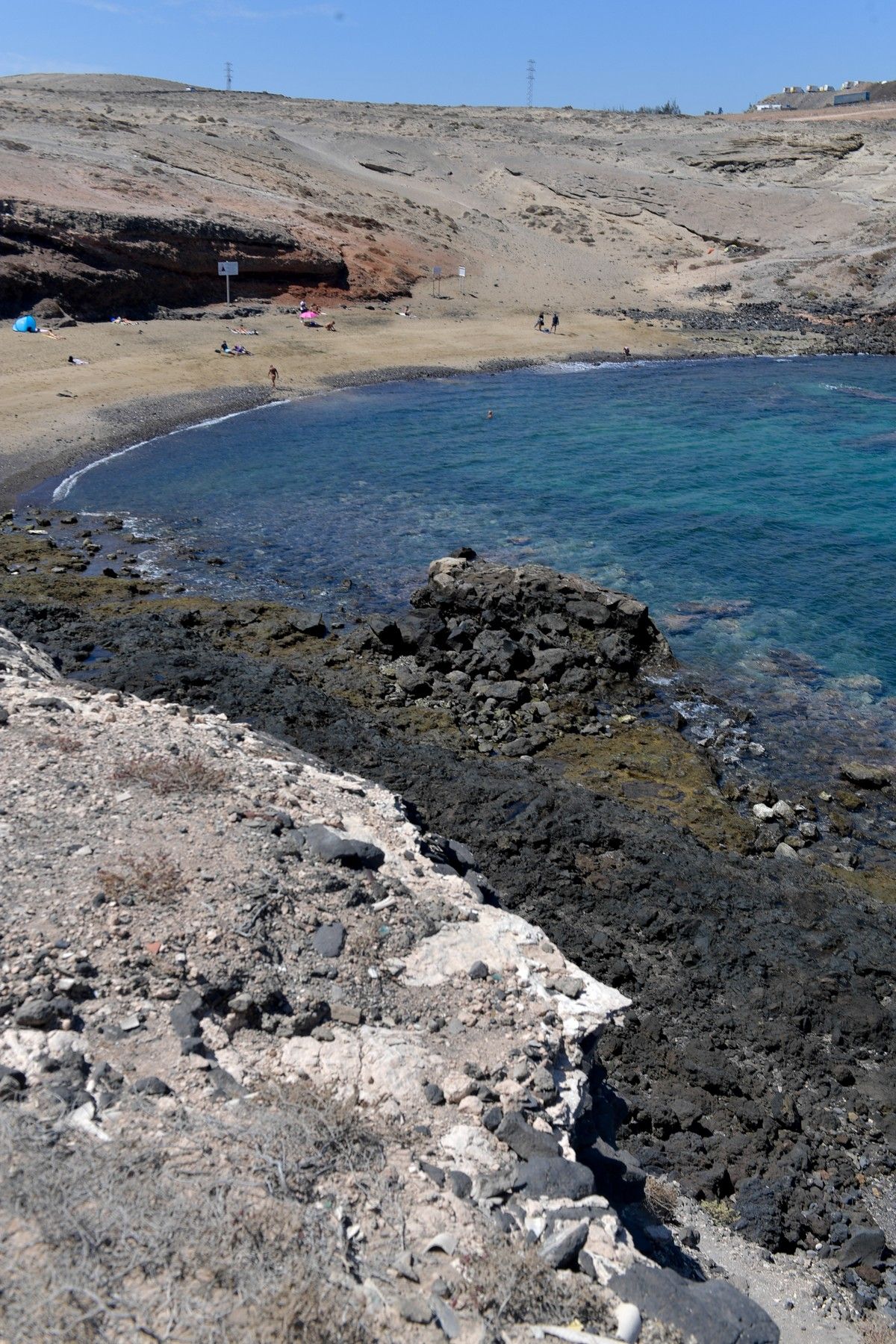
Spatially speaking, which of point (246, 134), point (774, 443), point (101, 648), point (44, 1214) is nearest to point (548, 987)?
point (44, 1214)

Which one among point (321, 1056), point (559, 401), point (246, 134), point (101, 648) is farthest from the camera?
point (246, 134)

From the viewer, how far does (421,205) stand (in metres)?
73.6

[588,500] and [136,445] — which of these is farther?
[136,445]

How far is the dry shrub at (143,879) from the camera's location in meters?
9.76

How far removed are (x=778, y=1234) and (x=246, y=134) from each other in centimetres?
8308

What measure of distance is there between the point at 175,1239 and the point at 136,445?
120ft

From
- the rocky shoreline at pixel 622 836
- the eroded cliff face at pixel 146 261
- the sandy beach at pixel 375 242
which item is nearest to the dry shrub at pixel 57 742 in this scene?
the rocky shoreline at pixel 622 836

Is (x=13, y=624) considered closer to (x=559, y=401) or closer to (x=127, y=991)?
(x=127, y=991)

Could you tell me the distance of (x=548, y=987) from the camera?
9.84 m

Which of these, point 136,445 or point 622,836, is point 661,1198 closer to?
point 622,836

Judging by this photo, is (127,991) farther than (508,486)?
No

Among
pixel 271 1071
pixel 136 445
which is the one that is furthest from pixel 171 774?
pixel 136 445

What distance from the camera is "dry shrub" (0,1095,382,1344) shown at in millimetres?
5785

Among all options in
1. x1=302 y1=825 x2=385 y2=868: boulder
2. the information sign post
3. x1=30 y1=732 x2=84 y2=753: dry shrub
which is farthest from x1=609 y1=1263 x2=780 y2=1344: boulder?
the information sign post
